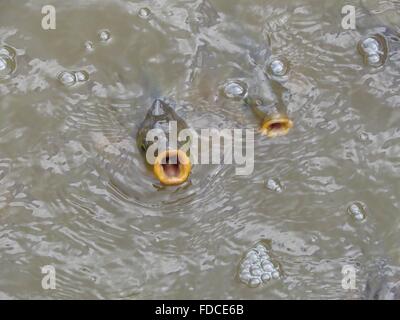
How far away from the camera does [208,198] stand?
11.6 feet

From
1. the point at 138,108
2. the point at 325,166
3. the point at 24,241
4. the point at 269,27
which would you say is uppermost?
the point at 269,27

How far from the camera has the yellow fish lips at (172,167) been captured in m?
3.37

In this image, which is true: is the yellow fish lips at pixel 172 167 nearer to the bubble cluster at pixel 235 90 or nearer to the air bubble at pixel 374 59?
the bubble cluster at pixel 235 90

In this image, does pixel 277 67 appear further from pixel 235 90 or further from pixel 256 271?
pixel 256 271

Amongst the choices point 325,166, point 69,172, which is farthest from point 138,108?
point 325,166

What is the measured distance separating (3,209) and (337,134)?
1894 mm

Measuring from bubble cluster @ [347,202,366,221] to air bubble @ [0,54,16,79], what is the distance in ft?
6.77

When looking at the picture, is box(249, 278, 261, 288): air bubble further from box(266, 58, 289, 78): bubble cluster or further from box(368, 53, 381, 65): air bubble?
box(368, 53, 381, 65): air bubble

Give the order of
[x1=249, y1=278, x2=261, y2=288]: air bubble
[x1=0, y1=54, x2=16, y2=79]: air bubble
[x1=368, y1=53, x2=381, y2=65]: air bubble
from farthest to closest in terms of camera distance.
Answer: [x1=368, y1=53, x2=381, y2=65]: air bubble
[x1=0, y1=54, x2=16, y2=79]: air bubble
[x1=249, y1=278, x2=261, y2=288]: air bubble

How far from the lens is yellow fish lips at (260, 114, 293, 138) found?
140 inches

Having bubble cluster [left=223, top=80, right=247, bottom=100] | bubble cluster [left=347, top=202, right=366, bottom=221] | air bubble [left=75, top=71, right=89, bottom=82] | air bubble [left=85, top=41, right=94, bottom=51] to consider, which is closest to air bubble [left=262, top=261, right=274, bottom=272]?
bubble cluster [left=347, top=202, right=366, bottom=221]

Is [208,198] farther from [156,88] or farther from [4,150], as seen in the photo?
[4,150]

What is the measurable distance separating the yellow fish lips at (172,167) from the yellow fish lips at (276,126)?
500 mm
